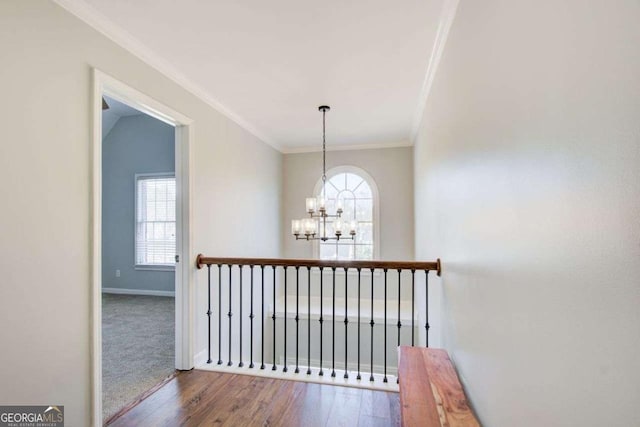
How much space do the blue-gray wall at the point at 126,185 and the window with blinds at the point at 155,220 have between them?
14cm

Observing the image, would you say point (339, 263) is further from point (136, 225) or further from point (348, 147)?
point (136, 225)

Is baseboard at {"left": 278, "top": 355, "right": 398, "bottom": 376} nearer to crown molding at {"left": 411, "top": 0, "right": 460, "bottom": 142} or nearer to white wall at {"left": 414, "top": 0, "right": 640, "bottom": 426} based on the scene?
white wall at {"left": 414, "top": 0, "right": 640, "bottom": 426}

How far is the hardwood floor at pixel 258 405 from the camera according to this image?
191 cm

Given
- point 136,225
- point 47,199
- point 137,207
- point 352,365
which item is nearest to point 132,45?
point 47,199

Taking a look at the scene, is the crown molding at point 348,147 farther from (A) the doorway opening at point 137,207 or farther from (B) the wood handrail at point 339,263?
(B) the wood handrail at point 339,263

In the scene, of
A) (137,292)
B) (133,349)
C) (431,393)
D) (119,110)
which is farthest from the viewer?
(137,292)

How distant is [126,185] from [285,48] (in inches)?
199

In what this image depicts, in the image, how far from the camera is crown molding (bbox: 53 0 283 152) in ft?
5.65

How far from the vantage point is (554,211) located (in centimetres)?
73

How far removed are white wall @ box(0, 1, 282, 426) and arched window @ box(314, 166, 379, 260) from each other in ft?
11.6

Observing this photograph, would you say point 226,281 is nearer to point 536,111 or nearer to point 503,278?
point 503,278

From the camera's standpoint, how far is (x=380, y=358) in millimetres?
4488

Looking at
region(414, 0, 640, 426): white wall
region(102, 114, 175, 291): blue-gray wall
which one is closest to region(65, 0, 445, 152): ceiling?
region(414, 0, 640, 426): white wall

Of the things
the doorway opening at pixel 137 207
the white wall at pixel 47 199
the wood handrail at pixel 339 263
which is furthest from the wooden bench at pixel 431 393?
the doorway opening at pixel 137 207
